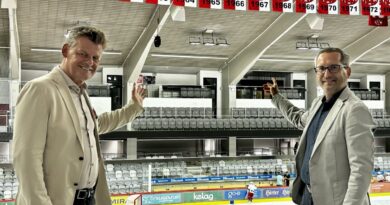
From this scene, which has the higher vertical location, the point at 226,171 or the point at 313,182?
the point at 313,182

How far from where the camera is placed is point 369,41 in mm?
24375

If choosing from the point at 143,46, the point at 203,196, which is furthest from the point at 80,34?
the point at 143,46

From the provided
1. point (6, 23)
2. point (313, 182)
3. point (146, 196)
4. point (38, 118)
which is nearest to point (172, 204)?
point (146, 196)

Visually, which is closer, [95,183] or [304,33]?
[95,183]

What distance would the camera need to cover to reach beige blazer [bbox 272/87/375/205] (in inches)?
103

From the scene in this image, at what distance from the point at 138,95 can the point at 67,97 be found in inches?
46.8

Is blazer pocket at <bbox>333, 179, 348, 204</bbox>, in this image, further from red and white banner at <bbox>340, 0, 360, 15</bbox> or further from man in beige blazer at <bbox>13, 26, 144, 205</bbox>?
red and white banner at <bbox>340, 0, 360, 15</bbox>

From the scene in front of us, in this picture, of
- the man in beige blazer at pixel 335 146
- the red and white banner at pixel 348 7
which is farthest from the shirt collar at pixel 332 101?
the red and white banner at pixel 348 7

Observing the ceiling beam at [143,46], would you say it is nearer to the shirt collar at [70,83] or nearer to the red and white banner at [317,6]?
the red and white banner at [317,6]

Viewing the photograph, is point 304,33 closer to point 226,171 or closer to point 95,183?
point 226,171

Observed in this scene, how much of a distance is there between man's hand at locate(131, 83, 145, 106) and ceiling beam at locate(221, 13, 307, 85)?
17.5 metres

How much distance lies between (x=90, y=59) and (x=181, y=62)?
25281 millimetres

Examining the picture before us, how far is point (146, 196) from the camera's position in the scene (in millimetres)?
11961

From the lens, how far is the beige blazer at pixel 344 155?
2.62 m
